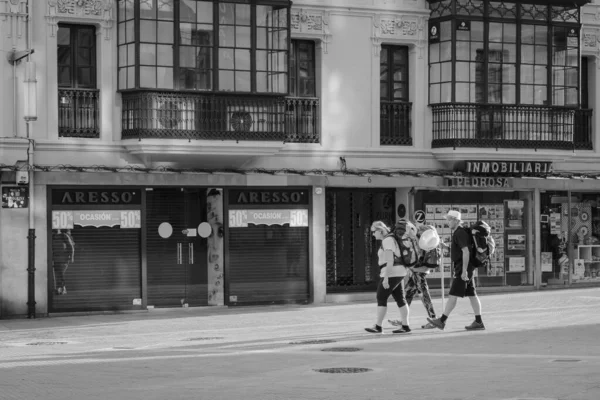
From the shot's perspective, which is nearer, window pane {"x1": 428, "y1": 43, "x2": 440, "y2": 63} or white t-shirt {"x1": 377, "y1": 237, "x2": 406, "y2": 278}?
white t-shirt {"x1": 377, "y1": 237, "x2": 406, "y2": 278}

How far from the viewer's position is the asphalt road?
1302 centimetres

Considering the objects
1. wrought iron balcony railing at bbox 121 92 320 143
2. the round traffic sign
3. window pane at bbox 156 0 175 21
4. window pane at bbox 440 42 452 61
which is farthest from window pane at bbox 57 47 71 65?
window pane at bbox 440 42 452 61

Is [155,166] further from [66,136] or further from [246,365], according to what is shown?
[246,365]

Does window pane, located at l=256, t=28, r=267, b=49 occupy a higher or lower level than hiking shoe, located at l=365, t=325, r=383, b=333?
higher

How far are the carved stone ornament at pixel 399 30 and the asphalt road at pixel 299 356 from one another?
248 inches

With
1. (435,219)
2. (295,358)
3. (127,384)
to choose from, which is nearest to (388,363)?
(295,358)

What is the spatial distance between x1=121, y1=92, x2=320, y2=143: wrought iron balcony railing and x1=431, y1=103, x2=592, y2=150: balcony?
13.1ft

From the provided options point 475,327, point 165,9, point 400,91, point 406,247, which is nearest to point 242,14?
point 165,9

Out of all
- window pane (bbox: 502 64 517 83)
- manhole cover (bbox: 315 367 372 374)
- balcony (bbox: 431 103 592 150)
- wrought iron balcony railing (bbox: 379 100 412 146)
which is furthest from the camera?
window pane (bbox: 502 64 517 83)

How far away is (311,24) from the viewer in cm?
2647

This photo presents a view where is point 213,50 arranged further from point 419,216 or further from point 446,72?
point 419,216

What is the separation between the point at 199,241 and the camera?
83.9 feet

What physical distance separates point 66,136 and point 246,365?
10.1 meters

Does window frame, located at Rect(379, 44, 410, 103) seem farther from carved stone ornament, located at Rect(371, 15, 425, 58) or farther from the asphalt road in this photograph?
the asphalt road
